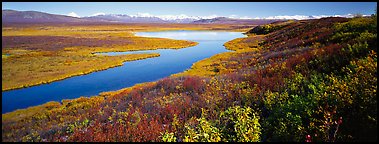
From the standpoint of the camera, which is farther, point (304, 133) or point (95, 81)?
point (95, 81)

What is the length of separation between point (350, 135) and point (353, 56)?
6.57 meters

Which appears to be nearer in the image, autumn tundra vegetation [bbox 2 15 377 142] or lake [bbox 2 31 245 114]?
autumn tundra vegetation [bbox 2 15 377 142]

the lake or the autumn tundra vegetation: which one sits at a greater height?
the autumn tundra vegetation

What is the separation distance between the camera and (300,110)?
7516 millimetres

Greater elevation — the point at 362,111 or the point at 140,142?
the point at 362,111

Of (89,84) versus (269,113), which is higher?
(269,113)

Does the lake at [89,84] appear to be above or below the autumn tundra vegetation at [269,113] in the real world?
below

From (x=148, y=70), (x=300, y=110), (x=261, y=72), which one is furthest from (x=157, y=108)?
(x=148, y=70)

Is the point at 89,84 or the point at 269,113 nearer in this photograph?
the point at 269,113

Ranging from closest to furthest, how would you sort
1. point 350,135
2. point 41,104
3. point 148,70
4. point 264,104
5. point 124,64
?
point 350,135 < point 264,104 < point 41,104 < point 148,70 < point 124,64

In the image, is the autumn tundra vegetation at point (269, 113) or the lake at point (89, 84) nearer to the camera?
the autumn tundra vegetation at point (269, 113)

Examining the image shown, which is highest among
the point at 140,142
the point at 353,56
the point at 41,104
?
the point at 353,56

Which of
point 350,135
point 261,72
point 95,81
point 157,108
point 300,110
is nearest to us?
point 350,135

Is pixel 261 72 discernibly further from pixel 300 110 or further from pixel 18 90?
pixel 18 90
